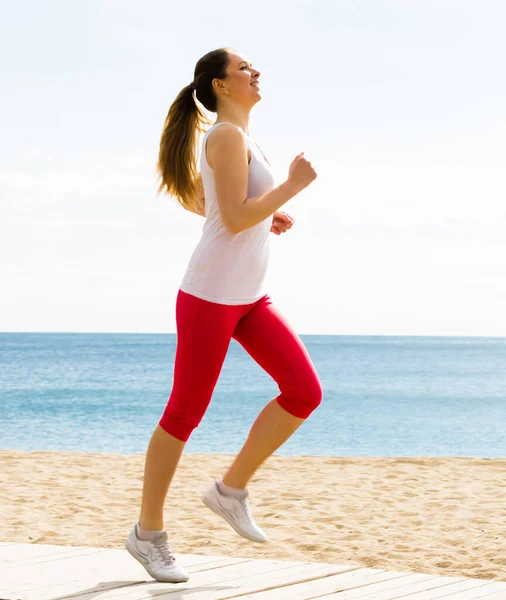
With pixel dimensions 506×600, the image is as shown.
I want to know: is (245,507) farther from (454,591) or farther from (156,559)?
(454,591)

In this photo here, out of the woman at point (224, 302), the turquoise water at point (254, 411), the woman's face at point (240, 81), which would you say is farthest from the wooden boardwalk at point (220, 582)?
the turquoise water at point (254, 411)

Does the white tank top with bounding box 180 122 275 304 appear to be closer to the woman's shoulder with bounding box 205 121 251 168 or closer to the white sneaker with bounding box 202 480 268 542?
the woman's shoulder with bounding box 205 121 251 168

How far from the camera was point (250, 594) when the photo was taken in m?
2.97

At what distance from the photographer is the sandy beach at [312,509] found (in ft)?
17.9

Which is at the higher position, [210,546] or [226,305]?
[226,305]

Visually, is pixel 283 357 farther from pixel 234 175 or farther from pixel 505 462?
pixel 505 462

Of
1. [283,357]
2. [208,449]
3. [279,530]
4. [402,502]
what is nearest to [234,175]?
[283,357]

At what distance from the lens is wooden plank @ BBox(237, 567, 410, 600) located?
116 inches

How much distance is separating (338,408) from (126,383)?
17025 millimetres

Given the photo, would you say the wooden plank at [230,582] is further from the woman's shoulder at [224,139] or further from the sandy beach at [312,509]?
the sandy beach at [312,509]

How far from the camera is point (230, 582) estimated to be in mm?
3127

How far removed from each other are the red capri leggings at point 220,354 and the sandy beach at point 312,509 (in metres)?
2.38

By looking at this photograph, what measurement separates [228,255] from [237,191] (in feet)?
0.77

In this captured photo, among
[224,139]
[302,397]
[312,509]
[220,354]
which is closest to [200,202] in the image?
[224,139]
